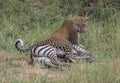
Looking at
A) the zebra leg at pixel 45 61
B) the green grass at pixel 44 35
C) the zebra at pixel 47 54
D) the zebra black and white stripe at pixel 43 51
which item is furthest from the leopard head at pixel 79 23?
the zebra leg at pixel 45 61

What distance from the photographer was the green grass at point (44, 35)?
758cm

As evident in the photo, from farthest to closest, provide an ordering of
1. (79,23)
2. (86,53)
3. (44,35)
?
(44,35) → (79,23) → (86,53)

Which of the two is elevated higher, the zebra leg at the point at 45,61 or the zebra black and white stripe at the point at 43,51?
the zebra black and white stripe at the point at 43,51

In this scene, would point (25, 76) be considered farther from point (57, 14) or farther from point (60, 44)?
point (57, 14)

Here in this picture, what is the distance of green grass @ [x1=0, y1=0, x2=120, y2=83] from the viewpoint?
24.9 ft

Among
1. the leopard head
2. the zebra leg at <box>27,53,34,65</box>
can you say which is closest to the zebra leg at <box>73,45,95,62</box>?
the leopard head

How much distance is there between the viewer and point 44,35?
10.7m

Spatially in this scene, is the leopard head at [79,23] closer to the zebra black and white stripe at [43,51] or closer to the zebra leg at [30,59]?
the zebra black and white stripe at [43,51]

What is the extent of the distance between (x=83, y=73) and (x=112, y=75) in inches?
17.9

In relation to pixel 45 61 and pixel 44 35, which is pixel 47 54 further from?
pixel 44 35

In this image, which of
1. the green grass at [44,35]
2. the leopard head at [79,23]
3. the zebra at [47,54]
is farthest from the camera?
the leopard head at [79,23]

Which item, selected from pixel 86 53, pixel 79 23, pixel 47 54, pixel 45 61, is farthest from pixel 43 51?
pixel 79 23

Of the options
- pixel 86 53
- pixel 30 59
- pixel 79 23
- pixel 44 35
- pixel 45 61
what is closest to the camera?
pixel 45 61

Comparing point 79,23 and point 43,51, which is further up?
point 79,23
